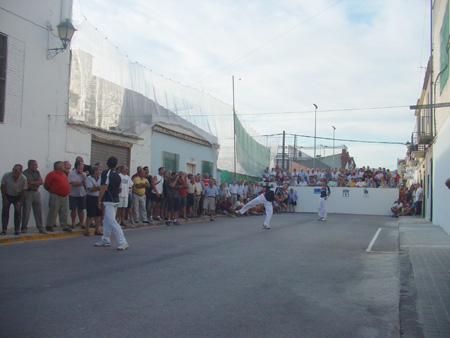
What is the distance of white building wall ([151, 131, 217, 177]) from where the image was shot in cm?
2064

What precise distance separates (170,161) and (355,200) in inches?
555

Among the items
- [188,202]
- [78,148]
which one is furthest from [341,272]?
[188,202]

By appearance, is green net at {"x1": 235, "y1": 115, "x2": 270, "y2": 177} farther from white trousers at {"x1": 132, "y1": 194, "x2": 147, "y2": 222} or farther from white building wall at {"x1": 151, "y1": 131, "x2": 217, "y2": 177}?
white trousers at {"x1": 132, "y1": 194, "x2": 147, "y2": 222}

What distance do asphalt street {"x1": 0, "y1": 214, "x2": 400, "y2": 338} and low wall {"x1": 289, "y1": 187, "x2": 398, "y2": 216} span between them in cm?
2038

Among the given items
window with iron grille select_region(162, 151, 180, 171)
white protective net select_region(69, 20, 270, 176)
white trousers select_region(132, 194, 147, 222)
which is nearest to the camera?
white trousers select_region(132, 194, 147, 222)

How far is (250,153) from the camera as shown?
1346 inches

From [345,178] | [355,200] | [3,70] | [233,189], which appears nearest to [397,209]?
[355,200]

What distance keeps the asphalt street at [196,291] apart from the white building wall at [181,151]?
10005 millimetres

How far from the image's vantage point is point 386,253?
34.1 ft

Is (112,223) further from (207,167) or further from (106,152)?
(207,167)

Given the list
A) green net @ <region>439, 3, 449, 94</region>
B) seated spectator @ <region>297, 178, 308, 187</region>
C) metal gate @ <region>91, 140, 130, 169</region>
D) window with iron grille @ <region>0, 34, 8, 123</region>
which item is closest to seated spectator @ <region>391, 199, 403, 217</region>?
seated spectator @ <region>297, 178, 308, 187</region>

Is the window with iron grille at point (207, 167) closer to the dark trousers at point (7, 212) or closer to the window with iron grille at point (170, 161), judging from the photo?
the window with iron grille at point (170, 161)

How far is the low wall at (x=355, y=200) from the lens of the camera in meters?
30.2

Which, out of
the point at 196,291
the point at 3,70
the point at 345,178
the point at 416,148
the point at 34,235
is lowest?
the point at 196,291
